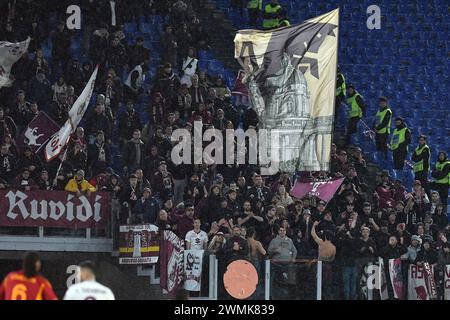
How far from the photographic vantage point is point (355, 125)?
86.7 feet

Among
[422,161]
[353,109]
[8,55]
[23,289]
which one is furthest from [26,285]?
[353,109]

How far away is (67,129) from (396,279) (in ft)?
18.9

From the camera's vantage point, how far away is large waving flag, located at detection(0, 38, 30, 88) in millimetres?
24578

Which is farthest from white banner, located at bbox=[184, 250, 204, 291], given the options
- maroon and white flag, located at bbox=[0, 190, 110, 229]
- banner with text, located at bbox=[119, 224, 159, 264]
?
maroon and white flag, located at bbox=[0, 190, 110, 229]

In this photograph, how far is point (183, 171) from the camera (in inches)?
912

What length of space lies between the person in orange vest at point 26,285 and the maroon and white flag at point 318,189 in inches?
360

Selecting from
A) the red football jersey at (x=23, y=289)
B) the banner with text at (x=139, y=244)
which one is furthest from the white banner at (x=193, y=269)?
the red football jersey at (x=23, y=289)

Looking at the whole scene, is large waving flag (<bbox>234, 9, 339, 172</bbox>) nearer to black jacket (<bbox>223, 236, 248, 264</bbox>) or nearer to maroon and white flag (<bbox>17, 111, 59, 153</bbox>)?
black jacket (<bbox>223, 236, 248, 264</bbox>)

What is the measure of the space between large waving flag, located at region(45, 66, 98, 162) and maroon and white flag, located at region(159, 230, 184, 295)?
7.91 feet

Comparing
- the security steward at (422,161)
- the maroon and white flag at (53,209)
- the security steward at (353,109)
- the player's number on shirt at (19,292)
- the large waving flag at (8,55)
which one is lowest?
the player's number on shirt at (19,292)

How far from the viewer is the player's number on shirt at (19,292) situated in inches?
564

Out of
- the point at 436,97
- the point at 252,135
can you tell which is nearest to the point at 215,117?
the point at 252,135

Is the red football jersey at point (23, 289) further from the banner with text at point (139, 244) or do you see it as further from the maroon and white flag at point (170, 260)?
the banner with text at point (139, 244)

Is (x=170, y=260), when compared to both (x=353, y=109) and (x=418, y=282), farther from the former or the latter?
(x=353, y=109)
